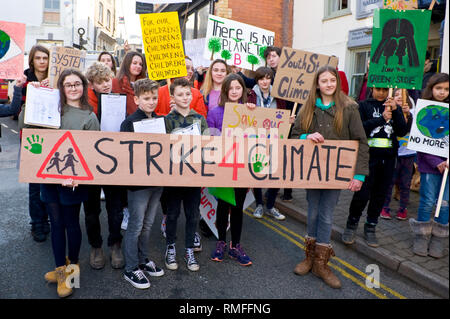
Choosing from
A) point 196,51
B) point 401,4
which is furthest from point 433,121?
point 196,51

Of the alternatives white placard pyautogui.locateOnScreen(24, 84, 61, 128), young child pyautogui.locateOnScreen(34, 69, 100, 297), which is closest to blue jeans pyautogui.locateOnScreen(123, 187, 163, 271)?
young child pyautogui.locateOnScreen(34, 69, 100, 297)

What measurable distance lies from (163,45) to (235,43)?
1.39 m

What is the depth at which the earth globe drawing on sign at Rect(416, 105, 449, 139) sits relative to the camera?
2990 mm

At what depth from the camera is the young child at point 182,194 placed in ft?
10.7

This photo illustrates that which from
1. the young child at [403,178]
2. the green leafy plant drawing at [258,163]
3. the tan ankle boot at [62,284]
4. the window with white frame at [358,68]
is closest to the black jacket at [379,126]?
the young child at [403,178]

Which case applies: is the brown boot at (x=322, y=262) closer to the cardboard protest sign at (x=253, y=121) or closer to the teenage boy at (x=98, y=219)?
the cardboard protest sign at (x=253, y=121)

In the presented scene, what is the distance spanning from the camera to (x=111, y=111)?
3.46m

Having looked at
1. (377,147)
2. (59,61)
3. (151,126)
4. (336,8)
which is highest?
(336,8)

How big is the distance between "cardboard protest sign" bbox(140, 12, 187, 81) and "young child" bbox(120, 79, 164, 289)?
1.19m

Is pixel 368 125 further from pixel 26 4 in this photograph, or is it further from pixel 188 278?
pixel 26 4

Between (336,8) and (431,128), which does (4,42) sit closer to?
(431,128)

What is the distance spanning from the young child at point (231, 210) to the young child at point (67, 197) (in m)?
1.23
